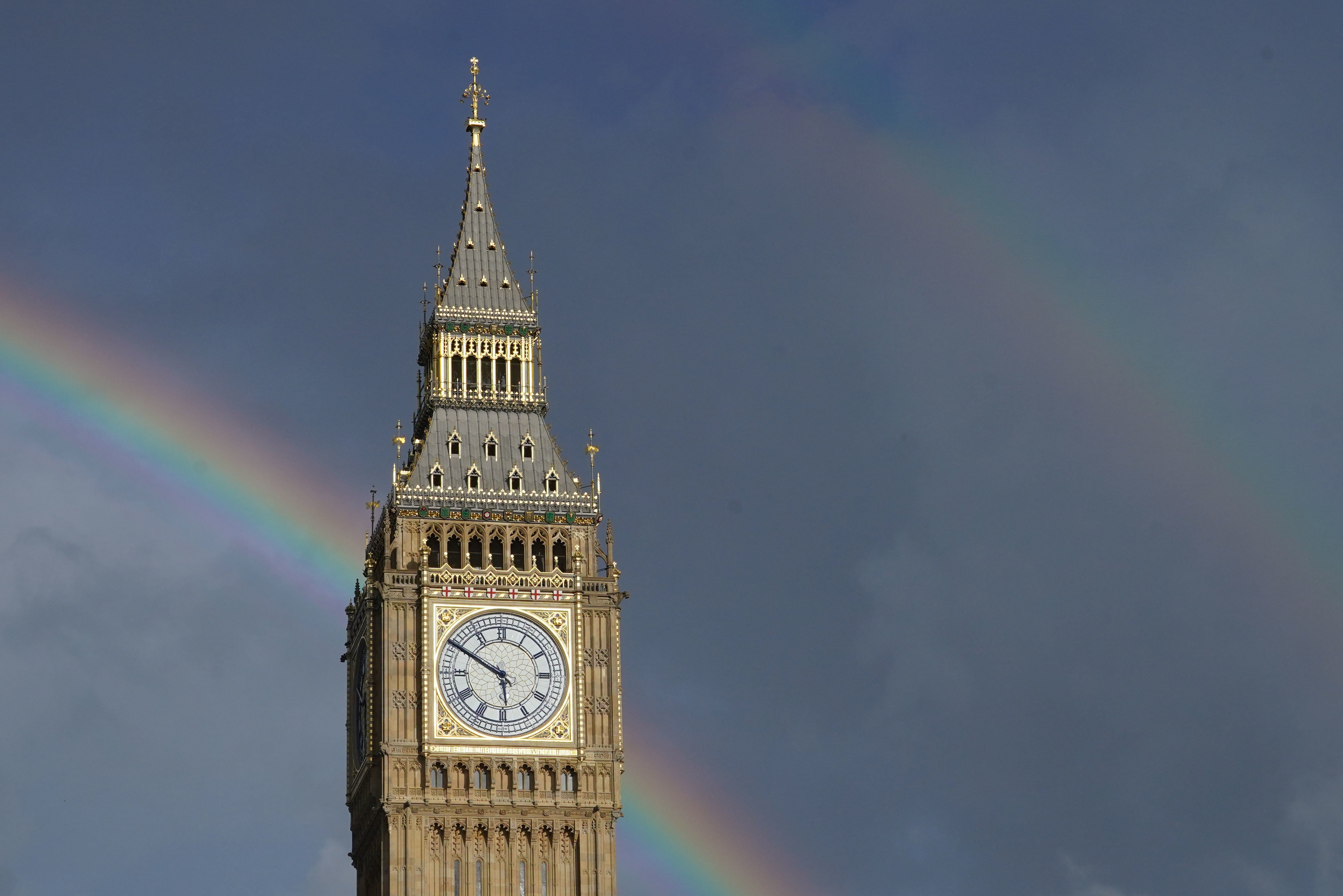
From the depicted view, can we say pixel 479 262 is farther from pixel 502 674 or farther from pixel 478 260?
pixel 502 674

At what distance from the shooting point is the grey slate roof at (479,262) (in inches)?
6166

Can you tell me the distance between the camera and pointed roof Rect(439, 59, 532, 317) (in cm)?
15662

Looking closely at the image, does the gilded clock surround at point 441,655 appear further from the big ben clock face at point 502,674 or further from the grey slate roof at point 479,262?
the grey slate roof at point 479,262

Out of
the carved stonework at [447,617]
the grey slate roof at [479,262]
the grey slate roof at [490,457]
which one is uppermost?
the grey slate roof at [479,262]

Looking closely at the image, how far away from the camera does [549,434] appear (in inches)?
6063

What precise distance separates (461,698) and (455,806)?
177 inches

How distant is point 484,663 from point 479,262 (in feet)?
65.0

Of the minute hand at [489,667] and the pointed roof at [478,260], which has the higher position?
the pointed roof at [478,260]

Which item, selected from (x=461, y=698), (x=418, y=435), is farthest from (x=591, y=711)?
(x=418, y=435)

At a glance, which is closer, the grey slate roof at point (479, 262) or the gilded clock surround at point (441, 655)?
the gilded clock surround at point (441, 655)

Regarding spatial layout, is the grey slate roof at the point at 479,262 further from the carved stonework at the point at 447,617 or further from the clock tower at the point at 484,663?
the carved stonework at the point at 447,617

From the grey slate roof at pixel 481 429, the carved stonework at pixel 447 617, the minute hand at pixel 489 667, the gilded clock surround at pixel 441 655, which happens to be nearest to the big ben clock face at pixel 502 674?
the minute hand at pixel 489 667

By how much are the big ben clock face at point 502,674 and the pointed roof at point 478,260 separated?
50.5ft

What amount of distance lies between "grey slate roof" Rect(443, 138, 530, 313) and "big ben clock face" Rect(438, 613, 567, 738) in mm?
15450
